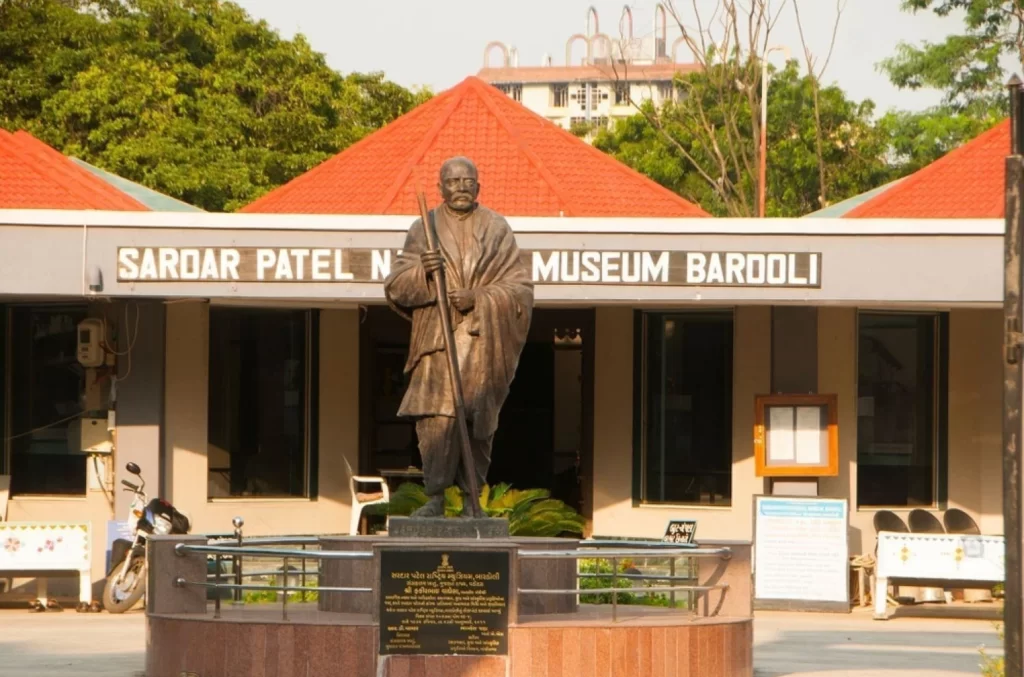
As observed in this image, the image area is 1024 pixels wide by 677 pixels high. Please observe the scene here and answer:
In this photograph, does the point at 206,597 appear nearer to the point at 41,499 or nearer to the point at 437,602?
the point at 437,602

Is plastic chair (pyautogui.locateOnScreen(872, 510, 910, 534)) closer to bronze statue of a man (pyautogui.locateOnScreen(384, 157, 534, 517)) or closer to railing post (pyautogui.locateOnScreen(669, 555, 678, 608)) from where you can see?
railing post (pyautogui.locateOnScreen(669, 555, 678, 608))

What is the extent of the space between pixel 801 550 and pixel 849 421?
Answer: 2080 mm

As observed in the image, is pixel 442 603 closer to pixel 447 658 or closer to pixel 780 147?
pixel 447 658

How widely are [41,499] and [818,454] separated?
805 centimetres

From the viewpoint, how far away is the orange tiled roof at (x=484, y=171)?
19.9 metres

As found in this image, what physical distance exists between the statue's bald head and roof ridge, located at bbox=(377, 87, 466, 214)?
330 inches

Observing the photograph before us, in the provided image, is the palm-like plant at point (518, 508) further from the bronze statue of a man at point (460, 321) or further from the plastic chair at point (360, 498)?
the bronze statue of a man at point (460, 321)

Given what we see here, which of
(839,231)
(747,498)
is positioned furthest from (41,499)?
(839,231)

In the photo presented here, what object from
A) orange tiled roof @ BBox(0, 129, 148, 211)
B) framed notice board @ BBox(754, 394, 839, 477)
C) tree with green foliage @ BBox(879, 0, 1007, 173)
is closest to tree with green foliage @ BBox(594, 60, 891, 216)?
tree with green foliage @ BBox(879, 0, 1007, 173)

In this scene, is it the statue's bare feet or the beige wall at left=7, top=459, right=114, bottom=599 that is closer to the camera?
the statue's bare feet

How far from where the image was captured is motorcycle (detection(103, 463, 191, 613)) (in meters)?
16.6


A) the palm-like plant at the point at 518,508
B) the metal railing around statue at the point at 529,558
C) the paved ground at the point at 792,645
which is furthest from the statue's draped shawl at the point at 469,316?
the palm-like plant at the point at 518,508

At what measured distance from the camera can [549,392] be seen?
2127 centimetres

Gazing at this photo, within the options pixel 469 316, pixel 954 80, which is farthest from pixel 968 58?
pixel 469 316
